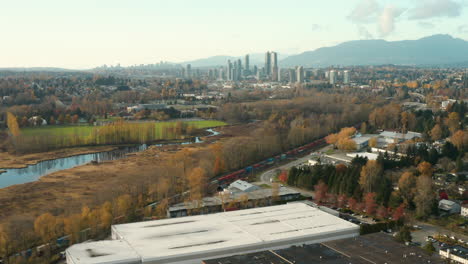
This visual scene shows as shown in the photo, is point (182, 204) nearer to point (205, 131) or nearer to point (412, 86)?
point (205, 131)

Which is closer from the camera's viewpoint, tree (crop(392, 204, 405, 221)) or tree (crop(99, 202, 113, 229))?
tree (crop(99, 202, 113, 229))

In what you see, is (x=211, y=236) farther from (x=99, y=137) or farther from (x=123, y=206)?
(x=99, y=137)

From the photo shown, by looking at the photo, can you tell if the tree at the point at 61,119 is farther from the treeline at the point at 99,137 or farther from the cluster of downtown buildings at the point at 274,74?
the cluster of downtown buildings at the point at 274,74

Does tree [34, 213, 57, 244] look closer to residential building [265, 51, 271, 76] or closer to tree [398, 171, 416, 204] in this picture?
tree [398, 171, 416, 204]

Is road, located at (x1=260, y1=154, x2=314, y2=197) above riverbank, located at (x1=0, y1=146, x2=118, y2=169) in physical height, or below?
below

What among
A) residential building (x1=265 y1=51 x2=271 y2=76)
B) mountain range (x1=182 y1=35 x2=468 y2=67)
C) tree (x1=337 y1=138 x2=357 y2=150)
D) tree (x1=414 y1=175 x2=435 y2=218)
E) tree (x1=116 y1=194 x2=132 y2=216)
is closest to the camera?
tree (x1=116 y1=194 x2=132 y2=216)

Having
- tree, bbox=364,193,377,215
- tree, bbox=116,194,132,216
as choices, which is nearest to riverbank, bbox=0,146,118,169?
tree, bbox=116,194,132,216

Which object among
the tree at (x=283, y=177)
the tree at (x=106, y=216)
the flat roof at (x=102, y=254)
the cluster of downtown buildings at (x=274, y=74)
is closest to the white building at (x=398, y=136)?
the tree at (x=283, y=177)

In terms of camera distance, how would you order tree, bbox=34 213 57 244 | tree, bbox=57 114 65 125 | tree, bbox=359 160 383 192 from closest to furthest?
tree, bbox=34 213 57 244
tree, bbox=359 160 383 192
tree, bbox=57 114 65 125
